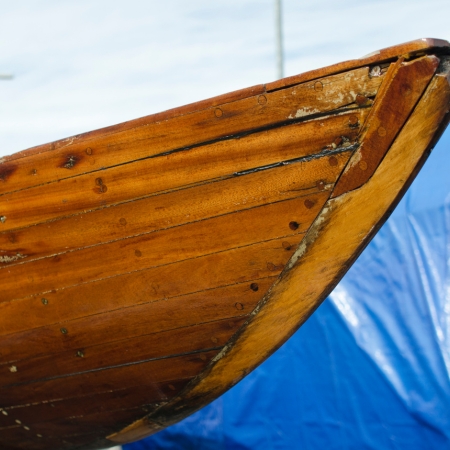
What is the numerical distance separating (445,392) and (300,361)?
0.69 metres

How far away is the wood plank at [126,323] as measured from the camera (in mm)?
1306

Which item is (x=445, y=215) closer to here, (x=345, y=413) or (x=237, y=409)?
(x=345, y=413)

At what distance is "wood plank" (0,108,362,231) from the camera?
44.8 inches

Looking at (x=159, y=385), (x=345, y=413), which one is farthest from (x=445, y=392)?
(x=159, y=385)

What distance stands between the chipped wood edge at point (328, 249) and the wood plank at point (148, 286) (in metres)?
0.05

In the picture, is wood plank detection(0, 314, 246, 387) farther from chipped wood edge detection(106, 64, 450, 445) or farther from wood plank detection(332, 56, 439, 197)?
wood plank detection(332, 56, 439, 197)

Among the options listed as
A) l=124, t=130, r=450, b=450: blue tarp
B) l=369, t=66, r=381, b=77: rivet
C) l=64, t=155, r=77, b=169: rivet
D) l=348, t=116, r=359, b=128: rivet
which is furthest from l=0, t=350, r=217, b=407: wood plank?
l=124, t=130, r=450, b=450: blue tarp

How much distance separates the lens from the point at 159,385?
1489 mm

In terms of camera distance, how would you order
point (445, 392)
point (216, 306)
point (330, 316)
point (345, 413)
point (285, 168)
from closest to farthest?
point (285, 168), point (216, 306), point (445, 392), point (345, 413), point (330, 316)

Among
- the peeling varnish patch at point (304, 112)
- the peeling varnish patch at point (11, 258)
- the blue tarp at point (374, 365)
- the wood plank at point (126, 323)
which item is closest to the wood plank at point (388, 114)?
the peeling varnish patch at point (304, 112)

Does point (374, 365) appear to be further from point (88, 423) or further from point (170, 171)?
point (170, 171)

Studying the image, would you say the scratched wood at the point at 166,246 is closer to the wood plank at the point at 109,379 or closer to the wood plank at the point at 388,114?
the wood plank at the point at 388,114

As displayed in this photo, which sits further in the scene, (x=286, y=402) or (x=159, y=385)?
(x=286, y=402)

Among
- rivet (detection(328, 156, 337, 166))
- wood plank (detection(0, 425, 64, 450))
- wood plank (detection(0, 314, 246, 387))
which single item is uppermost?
rivet (detection(328, 156, 337, 166))
